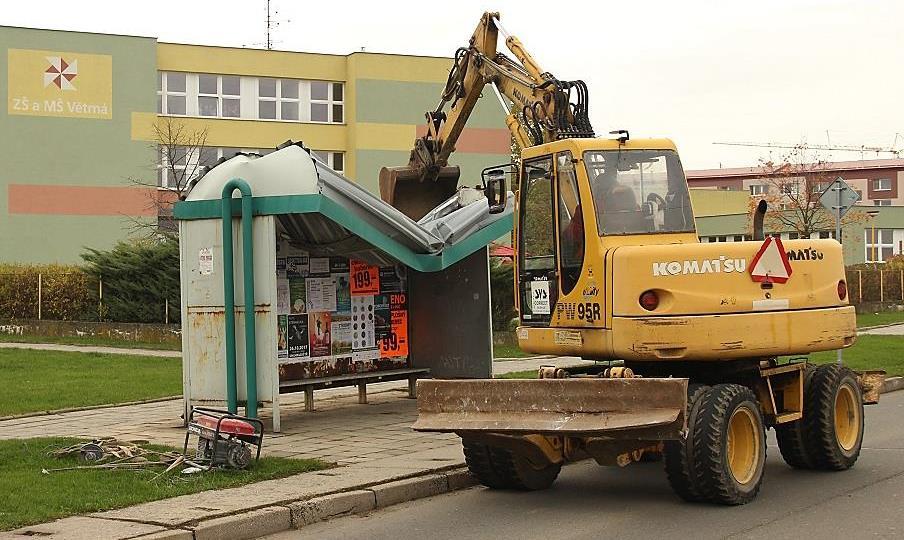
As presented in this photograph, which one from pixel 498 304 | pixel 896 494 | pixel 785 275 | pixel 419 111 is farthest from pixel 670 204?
pixel 419 111

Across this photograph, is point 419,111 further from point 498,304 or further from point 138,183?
point 498,304

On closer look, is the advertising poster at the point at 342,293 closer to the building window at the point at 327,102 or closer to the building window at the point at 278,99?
the building window at the point at 278,99

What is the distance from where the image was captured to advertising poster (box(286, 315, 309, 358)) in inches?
599

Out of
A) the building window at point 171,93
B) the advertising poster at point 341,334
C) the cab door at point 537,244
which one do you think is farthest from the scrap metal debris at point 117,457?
the building window at point 171,93

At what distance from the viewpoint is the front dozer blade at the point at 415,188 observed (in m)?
18.2

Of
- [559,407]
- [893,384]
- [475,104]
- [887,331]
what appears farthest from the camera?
[887,331]

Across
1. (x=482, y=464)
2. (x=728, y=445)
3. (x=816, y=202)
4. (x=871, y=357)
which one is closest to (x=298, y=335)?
(x=482, y=464)

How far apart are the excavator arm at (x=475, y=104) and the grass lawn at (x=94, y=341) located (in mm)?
11685

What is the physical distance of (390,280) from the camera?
54.9 ft

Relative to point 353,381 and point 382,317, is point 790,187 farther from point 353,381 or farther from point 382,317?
point 353,381

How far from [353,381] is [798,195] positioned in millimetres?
48826

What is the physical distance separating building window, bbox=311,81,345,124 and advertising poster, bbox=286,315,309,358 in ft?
134

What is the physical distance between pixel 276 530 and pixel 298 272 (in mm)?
6448

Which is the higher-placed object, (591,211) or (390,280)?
(591,211)
